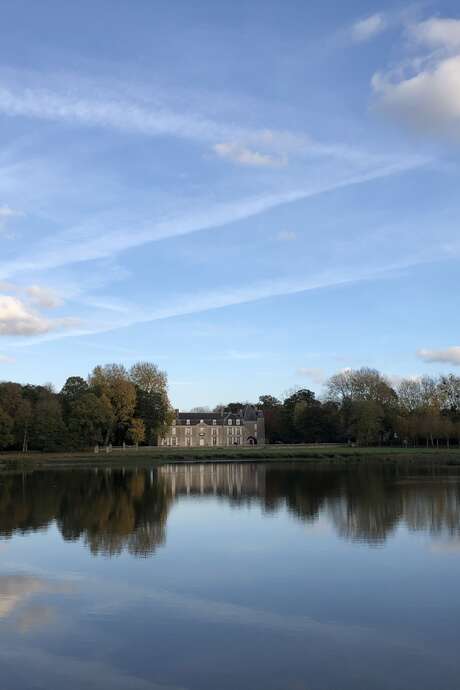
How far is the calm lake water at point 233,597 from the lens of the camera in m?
9.96

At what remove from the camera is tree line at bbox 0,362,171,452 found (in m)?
69.9

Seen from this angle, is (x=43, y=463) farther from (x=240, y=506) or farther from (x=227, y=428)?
(x=227, y=428)

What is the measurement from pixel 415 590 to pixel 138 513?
15519 millimetres

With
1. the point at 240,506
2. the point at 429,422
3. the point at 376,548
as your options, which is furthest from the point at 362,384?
the point at 376,548

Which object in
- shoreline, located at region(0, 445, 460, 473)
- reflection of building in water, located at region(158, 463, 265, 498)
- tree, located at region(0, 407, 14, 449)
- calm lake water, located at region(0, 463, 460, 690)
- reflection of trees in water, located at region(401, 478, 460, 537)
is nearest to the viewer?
calm lake water, located at region(0, 463, 460, 690)

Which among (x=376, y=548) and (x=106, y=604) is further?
(x=376, y=548)

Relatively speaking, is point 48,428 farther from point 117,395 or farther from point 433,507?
point 433,507

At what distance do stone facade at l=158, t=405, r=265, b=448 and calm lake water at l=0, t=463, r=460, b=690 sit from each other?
85021mm

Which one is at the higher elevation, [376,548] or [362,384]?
[362,384]

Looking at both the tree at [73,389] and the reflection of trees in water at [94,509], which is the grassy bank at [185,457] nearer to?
the tree at [73,389]

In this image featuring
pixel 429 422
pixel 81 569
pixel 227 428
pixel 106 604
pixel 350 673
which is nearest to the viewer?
pixel 350 673

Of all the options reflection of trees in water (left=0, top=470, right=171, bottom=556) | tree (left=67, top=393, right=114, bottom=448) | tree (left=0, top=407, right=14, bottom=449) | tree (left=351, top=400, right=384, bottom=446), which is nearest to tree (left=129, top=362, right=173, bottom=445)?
tree (left=67, top=393, right=114, bottom=448)

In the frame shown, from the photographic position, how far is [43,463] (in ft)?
208

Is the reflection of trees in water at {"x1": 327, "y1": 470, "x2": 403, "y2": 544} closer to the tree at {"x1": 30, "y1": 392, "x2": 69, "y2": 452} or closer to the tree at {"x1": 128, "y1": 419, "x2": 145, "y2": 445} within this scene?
the tree at {"x1": 30, "y1": 392, "x2": 69, "y2": 452}
